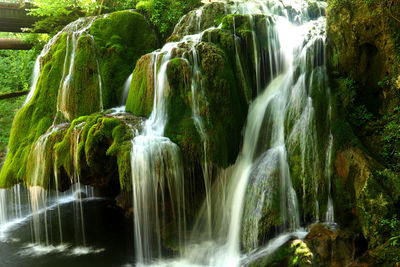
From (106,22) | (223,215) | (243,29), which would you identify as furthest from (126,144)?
(106,22)

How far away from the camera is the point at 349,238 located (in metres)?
5.39

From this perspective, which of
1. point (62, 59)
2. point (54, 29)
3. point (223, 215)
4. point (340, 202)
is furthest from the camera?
point (54, 29)

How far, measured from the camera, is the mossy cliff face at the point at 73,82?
9.22 m

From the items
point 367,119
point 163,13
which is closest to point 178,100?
→ point 367,119

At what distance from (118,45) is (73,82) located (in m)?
2.10

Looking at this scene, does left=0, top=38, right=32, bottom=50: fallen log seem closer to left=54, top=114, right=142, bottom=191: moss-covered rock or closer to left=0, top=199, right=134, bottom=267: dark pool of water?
left=0, top=199, right=134, bottom=267: dark pool of water

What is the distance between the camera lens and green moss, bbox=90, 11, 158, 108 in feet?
31.9

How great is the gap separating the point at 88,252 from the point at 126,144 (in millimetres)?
3205

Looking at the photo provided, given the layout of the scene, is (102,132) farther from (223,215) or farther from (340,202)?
(340,202)

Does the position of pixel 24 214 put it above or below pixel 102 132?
below

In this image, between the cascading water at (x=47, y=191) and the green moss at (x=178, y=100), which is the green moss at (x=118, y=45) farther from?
the green moss at (x=178, y=100)

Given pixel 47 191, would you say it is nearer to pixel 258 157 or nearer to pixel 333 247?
pixel 258 157

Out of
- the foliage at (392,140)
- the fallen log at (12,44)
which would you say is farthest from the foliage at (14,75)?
the foliage at (392,140)

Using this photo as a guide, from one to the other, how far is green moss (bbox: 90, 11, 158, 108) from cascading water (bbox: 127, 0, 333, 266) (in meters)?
2.63
